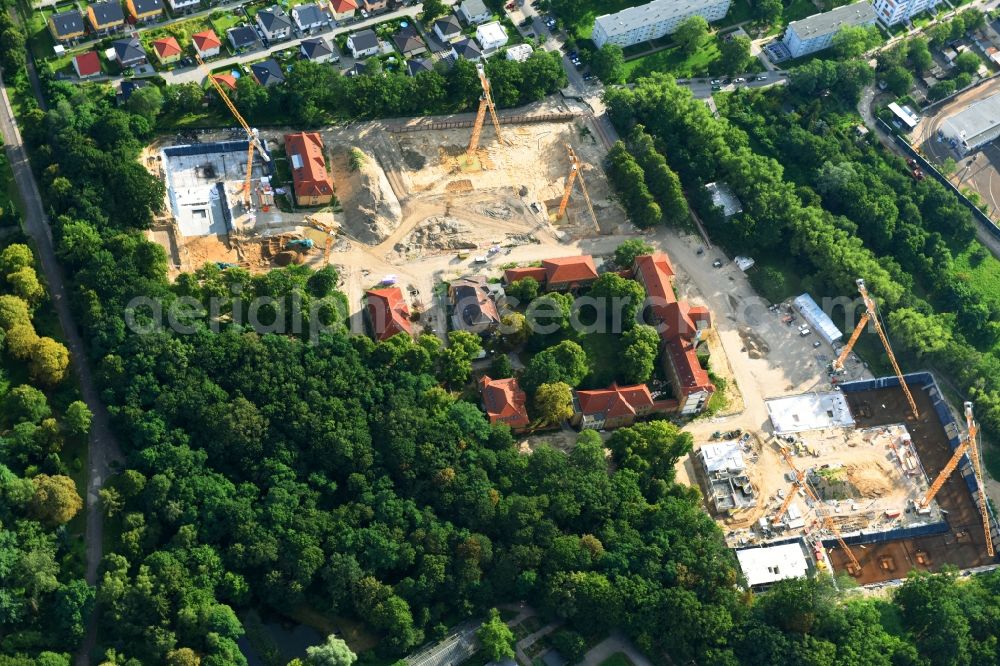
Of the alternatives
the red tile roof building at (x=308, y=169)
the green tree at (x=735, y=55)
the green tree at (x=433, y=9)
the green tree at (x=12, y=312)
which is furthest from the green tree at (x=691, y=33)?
the green tree at (x=12, y=312)

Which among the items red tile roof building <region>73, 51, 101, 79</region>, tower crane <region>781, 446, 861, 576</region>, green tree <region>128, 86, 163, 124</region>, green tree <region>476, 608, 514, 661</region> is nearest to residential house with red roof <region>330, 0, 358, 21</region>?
green tree <region>128, 86, 163, 124</region>

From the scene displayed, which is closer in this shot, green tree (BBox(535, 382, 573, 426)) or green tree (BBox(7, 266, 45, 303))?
green tree (BBox(7, 266, 45, 303))

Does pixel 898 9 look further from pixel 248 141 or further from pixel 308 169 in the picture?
pixel 248 141

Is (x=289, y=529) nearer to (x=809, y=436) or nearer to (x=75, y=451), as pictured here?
(x=75, y=451)

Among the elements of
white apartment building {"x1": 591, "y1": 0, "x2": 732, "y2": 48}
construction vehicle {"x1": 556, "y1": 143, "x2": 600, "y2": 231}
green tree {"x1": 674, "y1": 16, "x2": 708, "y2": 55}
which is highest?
white apartment building {"x1": 591, "y1": 0, "x2": 732, "y2": 48}

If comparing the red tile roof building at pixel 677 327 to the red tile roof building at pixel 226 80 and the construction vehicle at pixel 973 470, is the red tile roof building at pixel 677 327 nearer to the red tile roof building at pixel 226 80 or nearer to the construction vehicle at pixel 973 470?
the construction vehicle at pixel 973 470

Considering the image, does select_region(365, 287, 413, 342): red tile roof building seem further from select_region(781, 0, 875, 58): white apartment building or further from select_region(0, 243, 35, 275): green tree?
select_region(781, 0, 875, 58): white apartment building

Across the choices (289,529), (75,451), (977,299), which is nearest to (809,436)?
(977,299)
